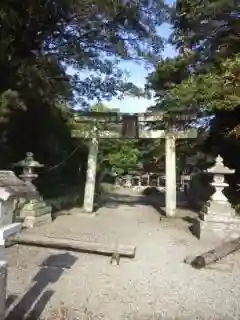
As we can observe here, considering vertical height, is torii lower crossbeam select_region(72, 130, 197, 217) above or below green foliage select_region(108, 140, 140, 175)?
below

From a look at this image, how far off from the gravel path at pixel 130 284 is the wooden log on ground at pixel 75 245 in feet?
0.45

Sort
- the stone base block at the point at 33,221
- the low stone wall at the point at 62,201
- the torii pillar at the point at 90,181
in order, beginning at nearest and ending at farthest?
the stone base block at the point at 33,221 < the torii pillar at the point at 90,181 < the low stone wall at the point at 62,201

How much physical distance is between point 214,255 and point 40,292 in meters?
3.47

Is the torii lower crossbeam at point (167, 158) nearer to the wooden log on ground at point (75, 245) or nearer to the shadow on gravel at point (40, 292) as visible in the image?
the wooden log on ground at point (75, 245)

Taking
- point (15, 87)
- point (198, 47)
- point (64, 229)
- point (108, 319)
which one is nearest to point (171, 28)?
point (198, 47)

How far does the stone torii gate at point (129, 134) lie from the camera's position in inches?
547

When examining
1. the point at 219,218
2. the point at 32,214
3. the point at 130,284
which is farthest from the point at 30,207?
the point at 130,284

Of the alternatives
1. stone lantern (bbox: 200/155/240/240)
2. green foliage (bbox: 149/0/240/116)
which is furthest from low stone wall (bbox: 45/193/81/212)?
stone lantern (bbox: 200/155/240/240)

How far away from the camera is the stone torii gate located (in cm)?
1390

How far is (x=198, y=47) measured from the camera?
43.5 ft

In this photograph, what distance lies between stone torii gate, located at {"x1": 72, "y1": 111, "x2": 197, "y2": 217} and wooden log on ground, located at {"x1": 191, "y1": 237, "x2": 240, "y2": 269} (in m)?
5.56

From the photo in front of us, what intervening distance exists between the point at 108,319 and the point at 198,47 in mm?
10775

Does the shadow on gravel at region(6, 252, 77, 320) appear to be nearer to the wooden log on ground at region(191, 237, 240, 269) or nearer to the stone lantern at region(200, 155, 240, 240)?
the wooden log on ground at region(191, 237, 240, 269)

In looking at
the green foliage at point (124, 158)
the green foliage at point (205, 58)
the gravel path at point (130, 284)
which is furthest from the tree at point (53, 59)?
the green foliage at point (124, 158)
